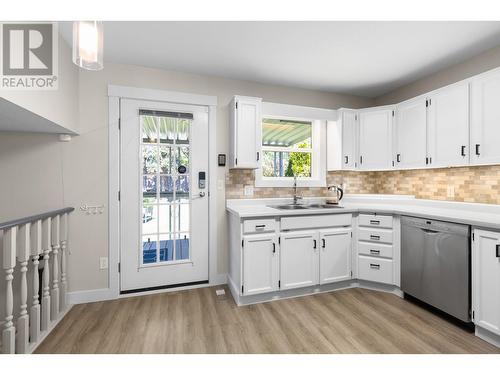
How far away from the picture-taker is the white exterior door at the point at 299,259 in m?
2.53

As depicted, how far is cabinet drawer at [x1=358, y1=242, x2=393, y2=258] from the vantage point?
2666mm

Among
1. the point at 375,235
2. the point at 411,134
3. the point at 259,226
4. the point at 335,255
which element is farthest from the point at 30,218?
→ the point at 411,134

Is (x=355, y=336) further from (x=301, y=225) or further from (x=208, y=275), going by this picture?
(x=208, y=275)

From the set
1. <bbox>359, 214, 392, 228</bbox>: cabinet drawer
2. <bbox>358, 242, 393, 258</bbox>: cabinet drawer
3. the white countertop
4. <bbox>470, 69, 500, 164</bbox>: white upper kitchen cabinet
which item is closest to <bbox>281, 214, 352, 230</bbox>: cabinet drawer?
the white countertop

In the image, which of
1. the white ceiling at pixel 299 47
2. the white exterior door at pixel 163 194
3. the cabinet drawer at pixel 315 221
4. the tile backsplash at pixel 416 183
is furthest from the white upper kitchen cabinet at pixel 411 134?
the white exterior door at pixel 163 194

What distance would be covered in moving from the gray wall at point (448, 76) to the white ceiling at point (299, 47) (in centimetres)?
9

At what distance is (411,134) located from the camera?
9.47 ft

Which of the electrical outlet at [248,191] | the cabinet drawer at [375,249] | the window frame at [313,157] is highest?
the window frame at [313,157]

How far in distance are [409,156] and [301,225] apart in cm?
161

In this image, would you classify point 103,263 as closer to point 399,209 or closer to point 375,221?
point 375,221

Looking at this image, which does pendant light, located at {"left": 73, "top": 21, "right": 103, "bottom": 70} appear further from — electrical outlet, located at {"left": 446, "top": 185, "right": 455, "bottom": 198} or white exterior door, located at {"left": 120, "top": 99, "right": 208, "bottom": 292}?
electrical outlet, located at {"left": 446, "top": 185, "right": 455, "bottom": 198}

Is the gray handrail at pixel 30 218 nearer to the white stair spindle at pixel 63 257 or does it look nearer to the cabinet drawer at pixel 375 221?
the white stair spindle at pixel 63 257

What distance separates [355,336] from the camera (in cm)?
191

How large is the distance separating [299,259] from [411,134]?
2.01 m
